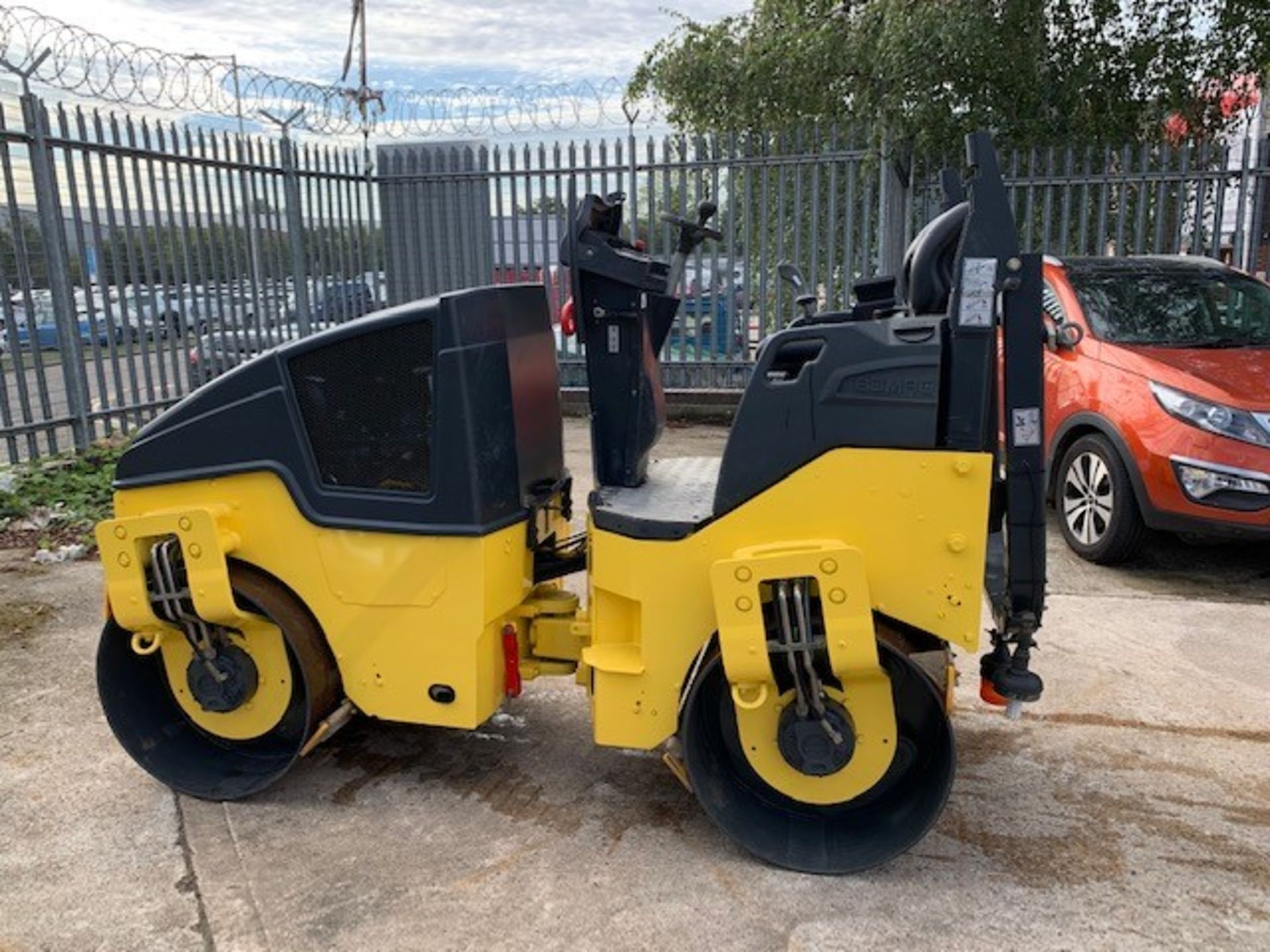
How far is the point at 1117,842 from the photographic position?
2928mm

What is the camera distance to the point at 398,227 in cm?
1106

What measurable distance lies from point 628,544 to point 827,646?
62 centimetres

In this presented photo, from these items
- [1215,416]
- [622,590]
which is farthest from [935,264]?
[1215,416]

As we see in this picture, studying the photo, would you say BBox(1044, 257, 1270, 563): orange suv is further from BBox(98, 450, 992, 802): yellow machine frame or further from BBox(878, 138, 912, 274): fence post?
BBox(878, 138, 912, 274): fence post

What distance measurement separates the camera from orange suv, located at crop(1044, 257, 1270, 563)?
492cm

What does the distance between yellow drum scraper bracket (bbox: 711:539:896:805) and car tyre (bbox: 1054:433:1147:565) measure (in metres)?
3.21

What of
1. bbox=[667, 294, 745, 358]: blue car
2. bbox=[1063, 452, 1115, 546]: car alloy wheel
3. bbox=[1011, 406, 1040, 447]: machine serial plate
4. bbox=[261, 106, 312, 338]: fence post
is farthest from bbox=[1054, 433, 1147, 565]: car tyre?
bbox=[261, 106, 312, 338]: fence post

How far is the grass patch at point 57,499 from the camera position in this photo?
20.2ft

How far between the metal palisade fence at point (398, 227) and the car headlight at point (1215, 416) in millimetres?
4101

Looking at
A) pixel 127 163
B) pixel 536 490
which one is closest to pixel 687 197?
pixel 127 163

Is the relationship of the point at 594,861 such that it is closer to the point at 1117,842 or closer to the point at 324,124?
the point at 1117,842

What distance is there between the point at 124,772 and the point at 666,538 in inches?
82.5

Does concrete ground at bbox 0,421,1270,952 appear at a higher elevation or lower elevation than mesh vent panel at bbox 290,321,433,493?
lower

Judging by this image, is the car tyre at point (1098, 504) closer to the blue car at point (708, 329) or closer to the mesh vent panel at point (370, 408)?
the mesh vent panel at point (370, 408)
